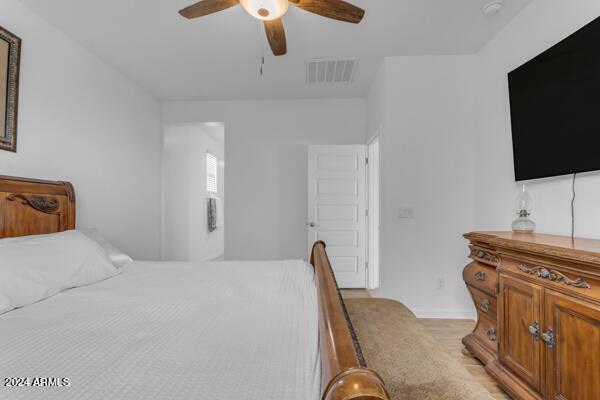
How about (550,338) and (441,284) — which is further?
(441,284)

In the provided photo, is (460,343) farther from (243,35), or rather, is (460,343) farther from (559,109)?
(243,35)

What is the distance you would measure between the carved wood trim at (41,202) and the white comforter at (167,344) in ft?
3.20

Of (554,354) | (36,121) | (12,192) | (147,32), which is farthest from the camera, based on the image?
(147,32)

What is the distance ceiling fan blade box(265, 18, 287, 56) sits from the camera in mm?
1955

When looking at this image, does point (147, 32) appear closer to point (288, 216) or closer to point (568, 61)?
point (288, 216)

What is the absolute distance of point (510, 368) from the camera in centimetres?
168

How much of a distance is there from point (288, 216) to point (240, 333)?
325cm

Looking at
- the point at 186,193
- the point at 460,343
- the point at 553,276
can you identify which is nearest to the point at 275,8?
the point at 553,276

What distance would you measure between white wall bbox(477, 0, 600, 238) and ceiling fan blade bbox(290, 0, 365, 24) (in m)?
1.36

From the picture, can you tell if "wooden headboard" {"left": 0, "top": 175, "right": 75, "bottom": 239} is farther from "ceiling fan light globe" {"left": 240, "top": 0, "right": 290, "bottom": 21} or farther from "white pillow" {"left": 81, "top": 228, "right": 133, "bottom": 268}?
"ceiling fan light globe" {"left": 240, "top": 0, "right": 290, "bottom": 21}

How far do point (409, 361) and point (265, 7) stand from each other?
197 cm

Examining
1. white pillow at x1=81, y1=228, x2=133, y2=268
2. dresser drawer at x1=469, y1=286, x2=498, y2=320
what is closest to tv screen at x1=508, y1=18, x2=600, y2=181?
dresser drawer at x1=469, y1=286, x2=498, y2=320

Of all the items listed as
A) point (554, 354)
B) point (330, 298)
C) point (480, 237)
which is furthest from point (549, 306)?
point (330, 298)

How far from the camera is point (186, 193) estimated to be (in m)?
4.78
